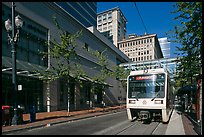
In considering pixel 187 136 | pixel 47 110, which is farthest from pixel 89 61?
pixel 187 136

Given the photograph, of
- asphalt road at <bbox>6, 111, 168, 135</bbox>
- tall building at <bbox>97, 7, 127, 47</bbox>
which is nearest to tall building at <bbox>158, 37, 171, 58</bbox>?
tall building at <bbox>97, 7, 127, 47</bbox>

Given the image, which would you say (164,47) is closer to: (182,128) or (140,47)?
(140,47)

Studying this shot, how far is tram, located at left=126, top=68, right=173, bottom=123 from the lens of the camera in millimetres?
13766

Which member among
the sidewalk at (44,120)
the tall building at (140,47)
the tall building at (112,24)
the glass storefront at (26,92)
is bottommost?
the sidewalk at (44,120)

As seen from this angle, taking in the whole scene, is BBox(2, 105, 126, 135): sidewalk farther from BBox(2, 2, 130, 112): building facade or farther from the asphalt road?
BBox(2, 2, 130, 112): building facade

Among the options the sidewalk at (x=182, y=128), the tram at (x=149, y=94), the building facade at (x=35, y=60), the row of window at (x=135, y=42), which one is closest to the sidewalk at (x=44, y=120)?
the building facade at (x=35, y=60)

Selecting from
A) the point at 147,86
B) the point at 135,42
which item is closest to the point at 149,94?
the point at 147,86

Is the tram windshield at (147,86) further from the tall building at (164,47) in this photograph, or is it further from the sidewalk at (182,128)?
the tall building at (164,47)

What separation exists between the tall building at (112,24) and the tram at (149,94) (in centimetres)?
12933

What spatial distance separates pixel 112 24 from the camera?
488 ft

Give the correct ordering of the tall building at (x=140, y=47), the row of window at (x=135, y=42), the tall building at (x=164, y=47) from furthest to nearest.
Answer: the tall building at (x=164, y=47) → the row of window at (x=135, y=42) → the tall building at (x=140, y=47)

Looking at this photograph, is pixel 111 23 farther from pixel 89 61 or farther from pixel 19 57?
pixel 19 57

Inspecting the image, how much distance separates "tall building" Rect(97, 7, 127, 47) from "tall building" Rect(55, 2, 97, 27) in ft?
205

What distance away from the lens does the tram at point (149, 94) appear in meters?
13.8
